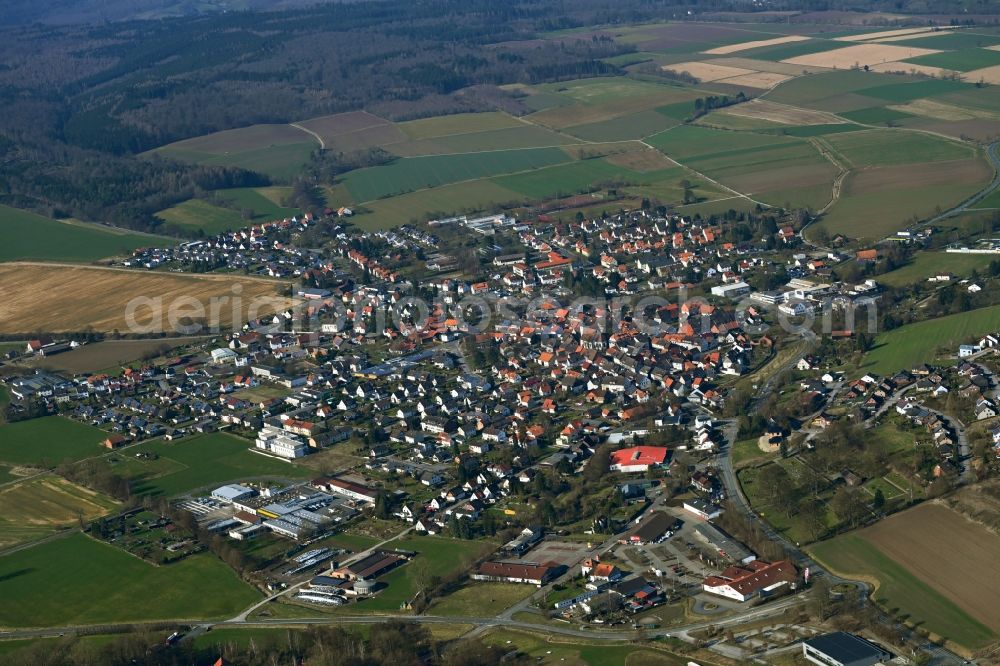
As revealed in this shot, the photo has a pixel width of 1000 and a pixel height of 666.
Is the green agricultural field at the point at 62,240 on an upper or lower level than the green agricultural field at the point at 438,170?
lower

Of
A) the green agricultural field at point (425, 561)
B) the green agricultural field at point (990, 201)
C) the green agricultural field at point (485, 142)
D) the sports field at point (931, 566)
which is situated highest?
the green agricultural field at point (485, 142)

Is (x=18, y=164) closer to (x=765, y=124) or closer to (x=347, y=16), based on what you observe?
(x=765, y=124)

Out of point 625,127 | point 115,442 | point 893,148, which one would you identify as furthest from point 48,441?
point 625,127

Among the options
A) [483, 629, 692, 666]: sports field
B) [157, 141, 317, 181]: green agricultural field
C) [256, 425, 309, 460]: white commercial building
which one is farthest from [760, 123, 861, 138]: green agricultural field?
[483, 629, 692, 666]: sports field

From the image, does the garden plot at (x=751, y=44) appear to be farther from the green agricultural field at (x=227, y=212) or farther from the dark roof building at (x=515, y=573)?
the dark roof building at (x=515, y=573)

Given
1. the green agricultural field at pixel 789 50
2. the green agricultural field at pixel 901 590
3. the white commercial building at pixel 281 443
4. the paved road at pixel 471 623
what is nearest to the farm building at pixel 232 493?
the white commercial building at pixel 281 443

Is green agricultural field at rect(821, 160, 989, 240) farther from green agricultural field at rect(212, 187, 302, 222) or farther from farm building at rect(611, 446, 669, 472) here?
green agricultural field at rect(212, 187, 302, 222)

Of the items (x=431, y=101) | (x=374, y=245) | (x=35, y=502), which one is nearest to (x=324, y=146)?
(x=431, y=101)
